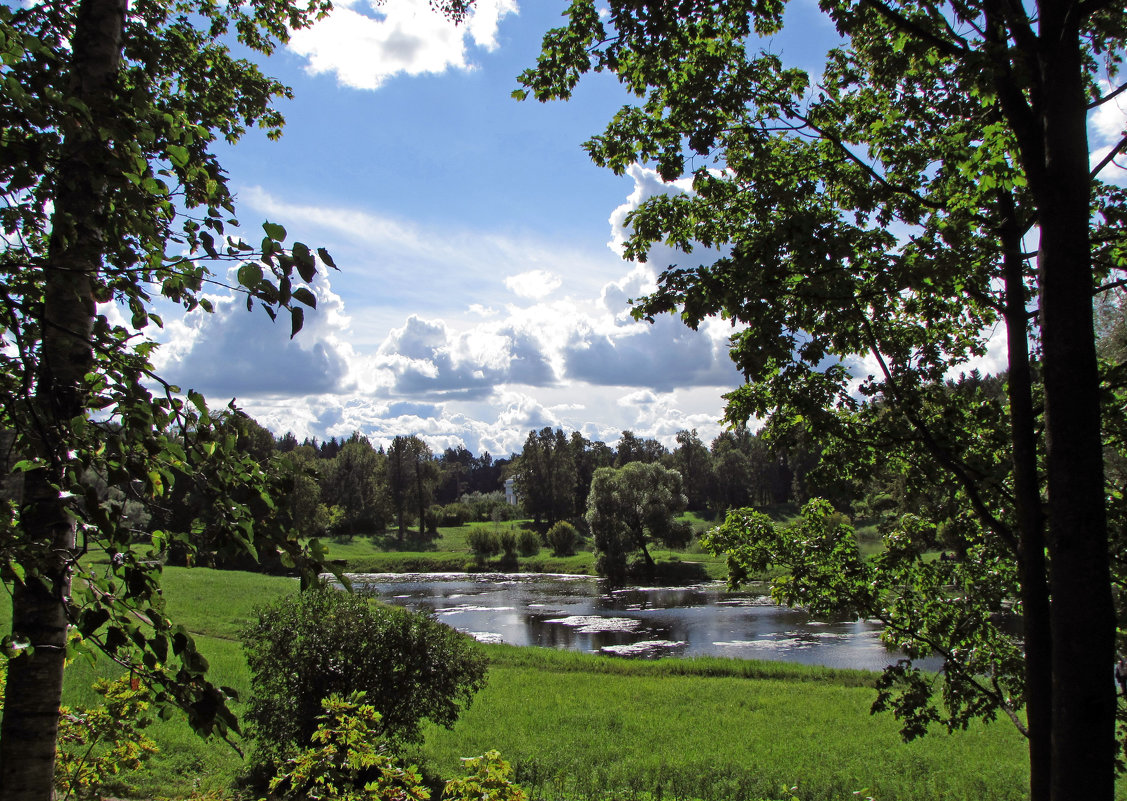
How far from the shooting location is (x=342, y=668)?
11133mm

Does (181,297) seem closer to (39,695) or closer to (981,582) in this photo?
(39,695)

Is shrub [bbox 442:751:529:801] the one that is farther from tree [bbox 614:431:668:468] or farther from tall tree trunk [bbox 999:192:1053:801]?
tree [bbox 614:431:668:468]

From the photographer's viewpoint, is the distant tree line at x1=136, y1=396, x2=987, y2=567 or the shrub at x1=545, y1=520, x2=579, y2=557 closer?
the shrub at x1=545, y1=520, x2=579, y2=557

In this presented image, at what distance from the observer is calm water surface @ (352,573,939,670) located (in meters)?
26.4

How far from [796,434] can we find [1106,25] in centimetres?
393

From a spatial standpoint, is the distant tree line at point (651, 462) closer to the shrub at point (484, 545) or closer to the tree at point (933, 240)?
the shrub at point (484, 545)

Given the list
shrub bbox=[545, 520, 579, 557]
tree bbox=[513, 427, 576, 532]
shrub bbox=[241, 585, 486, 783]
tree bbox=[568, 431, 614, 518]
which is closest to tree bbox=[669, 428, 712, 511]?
tree bbox=[568, 431, 614, 518]

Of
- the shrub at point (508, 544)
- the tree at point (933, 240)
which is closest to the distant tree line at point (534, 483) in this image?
the shrub at point (508, 544)

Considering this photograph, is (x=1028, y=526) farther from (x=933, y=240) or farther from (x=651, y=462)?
(x=651, y=462)

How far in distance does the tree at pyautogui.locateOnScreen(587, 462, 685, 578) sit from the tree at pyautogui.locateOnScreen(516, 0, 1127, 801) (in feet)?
153

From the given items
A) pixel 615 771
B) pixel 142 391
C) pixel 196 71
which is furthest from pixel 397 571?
pixel 142 391

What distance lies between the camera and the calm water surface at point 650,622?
86.7 feet

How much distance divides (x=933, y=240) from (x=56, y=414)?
5.89 metres

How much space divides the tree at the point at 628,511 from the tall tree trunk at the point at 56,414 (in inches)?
1993
